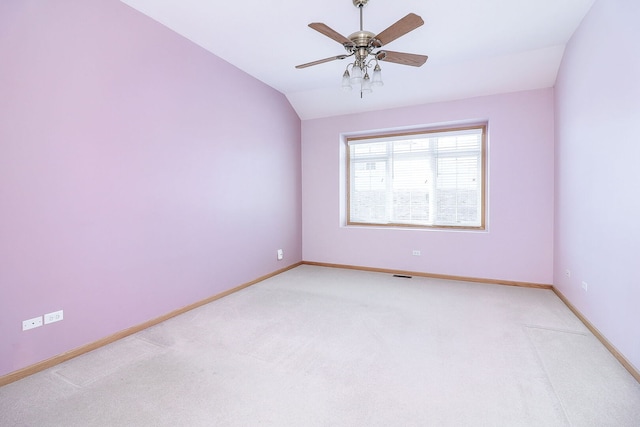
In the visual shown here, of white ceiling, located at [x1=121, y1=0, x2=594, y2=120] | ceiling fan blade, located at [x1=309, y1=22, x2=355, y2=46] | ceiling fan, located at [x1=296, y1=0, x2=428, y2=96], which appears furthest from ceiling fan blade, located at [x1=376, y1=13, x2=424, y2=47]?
white ceiling, located at [x1=121, y1=0, x2=594, y2=120]

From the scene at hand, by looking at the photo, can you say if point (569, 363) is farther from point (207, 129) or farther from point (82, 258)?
point (207, 129)

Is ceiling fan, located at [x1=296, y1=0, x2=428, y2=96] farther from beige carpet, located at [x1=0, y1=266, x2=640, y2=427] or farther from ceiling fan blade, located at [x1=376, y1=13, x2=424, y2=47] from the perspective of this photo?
beige carpet, located at [x1=0, y1=266, x2=640, y2=427]

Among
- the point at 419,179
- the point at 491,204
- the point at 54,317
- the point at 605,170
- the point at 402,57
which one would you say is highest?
the point at 402,57

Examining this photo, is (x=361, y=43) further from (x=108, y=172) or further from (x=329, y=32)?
(x=108, y=172)

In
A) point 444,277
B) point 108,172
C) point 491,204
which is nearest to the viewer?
point 108,172

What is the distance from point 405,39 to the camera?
325cm

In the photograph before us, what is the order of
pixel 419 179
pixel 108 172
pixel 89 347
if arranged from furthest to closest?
1. pixel 419 179
2. pixel 108 172
3. pixel 89 347

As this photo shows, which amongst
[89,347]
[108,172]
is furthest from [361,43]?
[89,347]

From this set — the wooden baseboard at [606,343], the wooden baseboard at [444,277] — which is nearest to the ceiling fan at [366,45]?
the wooden baseboard at [606,343]

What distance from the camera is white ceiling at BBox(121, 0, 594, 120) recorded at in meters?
2.70

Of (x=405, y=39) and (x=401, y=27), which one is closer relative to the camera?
(x=401, y=27)

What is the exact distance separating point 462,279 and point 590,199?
6.70 ft

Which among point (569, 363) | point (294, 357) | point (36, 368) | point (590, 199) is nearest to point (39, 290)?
point (36, 368)

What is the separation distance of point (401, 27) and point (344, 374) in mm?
2534
